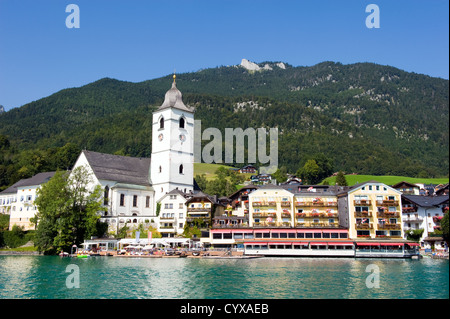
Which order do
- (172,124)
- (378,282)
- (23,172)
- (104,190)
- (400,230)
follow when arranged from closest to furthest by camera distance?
(378,282), (400,230), (104,190), (172,124), (23,172)

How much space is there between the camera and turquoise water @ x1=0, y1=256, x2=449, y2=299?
31156mm

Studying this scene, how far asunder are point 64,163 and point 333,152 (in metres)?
108

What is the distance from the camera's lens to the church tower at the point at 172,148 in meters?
88.0

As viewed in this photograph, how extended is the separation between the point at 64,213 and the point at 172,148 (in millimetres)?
26372

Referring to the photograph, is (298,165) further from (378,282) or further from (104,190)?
(378,282)

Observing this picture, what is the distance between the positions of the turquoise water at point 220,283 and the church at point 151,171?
33.7 metres

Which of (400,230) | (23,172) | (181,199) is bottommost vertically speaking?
(400,230)

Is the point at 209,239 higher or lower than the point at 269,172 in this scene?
lower

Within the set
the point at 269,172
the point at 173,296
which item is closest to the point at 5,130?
the point at 269,172

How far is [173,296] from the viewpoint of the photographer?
31.3 meters

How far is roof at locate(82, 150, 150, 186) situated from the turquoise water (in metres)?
36.5
